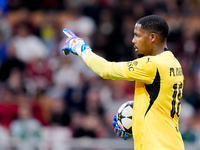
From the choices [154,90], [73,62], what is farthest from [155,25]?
[73,62]

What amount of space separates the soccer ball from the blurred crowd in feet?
15.4

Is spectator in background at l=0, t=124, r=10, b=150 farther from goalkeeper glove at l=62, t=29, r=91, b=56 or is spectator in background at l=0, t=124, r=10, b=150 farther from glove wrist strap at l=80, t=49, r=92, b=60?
glove wrist strap at l=80, t=49, r=92, b=60

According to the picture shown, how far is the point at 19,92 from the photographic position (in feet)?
35.5

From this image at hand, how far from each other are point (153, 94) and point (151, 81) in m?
0.14

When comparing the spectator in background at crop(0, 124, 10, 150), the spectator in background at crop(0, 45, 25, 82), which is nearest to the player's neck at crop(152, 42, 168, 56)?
the spectator in background at crop(0, 124, 10, 150)

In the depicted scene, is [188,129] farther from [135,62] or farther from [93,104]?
[135,62]

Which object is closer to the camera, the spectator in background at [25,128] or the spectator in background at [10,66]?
the spectator in background at [25,128]

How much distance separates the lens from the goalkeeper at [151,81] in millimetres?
4715

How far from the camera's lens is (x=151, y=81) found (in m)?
4.74

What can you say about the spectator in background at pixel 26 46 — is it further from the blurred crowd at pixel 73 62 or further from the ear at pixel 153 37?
the ear at pixel 153 37

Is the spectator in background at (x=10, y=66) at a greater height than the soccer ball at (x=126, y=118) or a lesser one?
greater

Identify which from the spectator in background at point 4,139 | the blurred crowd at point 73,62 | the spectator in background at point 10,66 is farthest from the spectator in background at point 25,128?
the spectator in background at point 10,66

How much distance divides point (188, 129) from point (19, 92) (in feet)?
12.3

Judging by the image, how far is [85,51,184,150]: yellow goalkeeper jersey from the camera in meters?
4.71
